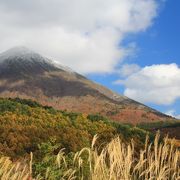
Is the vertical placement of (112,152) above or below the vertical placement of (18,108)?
below

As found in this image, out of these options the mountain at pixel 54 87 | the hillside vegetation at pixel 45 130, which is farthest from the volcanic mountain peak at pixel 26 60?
the hillside vegetation at pixel 45 130

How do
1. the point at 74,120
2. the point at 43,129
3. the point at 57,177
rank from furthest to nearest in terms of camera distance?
the point at 74,120, the point at 43,129, the point at 57,177

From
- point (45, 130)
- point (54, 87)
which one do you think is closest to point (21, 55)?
point (54, 87)

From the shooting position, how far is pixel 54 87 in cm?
10356

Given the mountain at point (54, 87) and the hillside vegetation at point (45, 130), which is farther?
the mountain at point (54, 87)

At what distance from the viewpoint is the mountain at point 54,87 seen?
88.3 metres

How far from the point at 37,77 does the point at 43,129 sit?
287 feet

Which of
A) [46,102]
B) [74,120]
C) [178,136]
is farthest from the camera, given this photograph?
[46,102]

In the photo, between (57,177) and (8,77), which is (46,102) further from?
(57,177)

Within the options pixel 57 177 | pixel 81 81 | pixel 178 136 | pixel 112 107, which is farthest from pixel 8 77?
pixel 57 177

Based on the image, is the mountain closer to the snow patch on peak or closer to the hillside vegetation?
the snow patch on peak

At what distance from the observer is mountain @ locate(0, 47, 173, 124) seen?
290 feet

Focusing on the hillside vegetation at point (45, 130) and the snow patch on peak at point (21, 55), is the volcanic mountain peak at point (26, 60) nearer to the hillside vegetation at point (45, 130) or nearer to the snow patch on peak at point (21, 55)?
the snow patch on peak at point (21, 55)

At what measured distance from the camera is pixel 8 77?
108m
